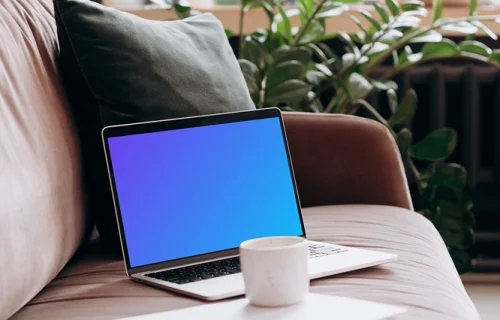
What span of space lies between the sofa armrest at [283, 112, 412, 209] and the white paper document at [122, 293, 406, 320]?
755 mm

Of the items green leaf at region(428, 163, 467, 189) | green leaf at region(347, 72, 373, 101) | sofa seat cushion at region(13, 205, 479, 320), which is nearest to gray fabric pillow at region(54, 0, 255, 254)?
sofa seat cushion at region(13, 205, 479, 320)

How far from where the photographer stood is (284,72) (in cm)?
197

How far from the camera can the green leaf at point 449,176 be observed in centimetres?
223

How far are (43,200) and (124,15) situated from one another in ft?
1.34

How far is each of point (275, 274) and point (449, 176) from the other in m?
1.52

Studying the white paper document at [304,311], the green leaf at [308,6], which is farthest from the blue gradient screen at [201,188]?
the green leaf at [308,6]

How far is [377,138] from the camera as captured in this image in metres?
1.62

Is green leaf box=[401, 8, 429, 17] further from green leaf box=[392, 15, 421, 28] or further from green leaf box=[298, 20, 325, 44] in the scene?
green leaf box=[298, 20, 325, 44]

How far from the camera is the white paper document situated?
80 centimetres

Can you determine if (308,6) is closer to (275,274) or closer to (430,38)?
(430,38)

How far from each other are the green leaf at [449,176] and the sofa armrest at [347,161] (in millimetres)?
649

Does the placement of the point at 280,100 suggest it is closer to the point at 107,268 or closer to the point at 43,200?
the point at 107,268

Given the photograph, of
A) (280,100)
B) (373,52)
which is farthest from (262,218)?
(373,52)

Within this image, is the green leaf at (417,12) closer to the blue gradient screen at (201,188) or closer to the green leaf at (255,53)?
the green leaf at (255,53)
